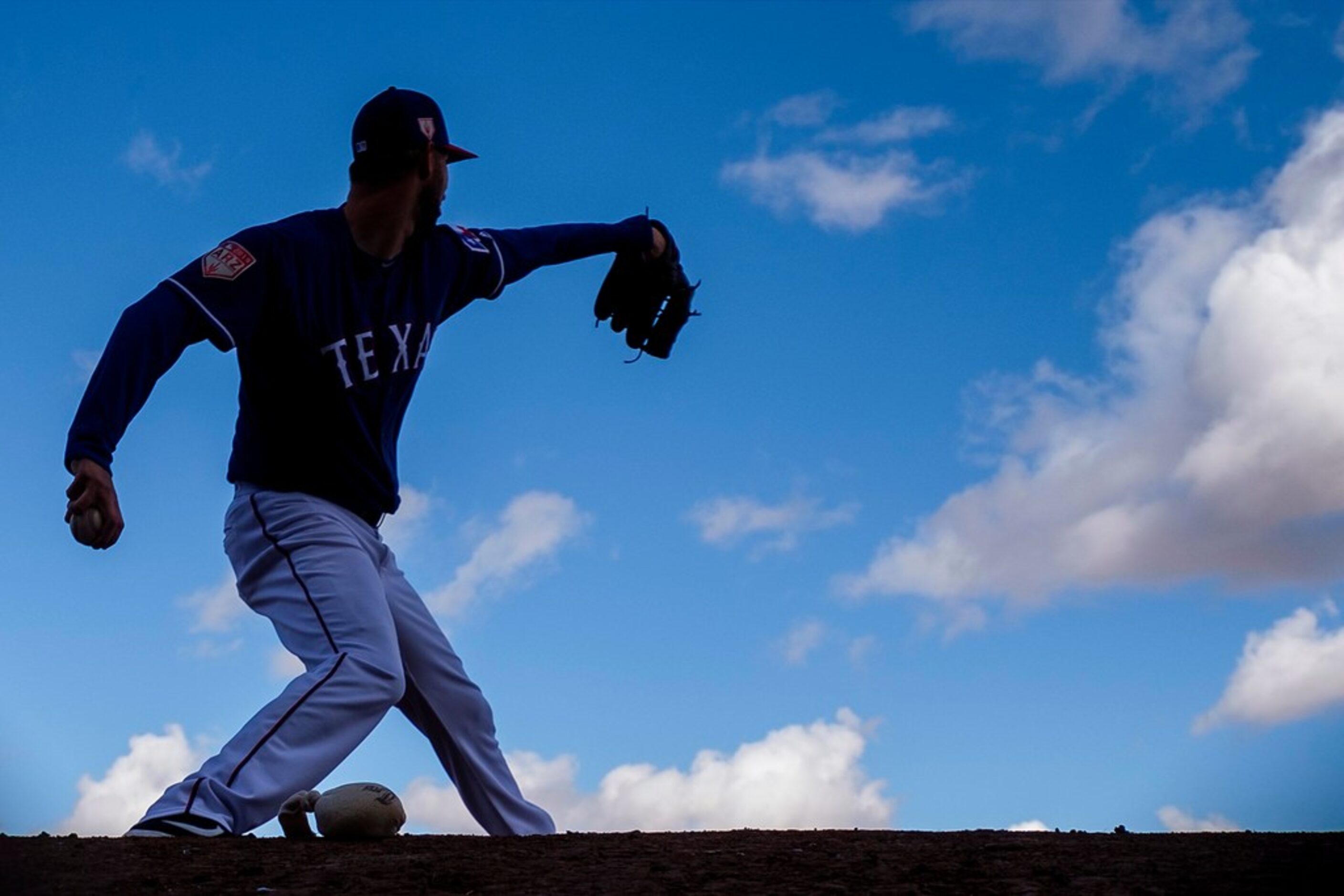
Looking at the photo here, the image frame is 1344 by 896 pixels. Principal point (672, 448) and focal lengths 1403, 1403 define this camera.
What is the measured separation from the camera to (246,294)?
207 inches

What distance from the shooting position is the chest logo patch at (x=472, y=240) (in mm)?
6266

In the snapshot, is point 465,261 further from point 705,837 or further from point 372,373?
point 705,837

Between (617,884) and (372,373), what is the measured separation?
2.49 meters

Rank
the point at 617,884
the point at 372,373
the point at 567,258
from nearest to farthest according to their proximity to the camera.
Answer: the point at 617,884 → the point at 372,373 → the point at 567,258

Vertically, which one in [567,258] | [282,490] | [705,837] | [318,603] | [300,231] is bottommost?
[705,837]

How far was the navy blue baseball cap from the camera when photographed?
5.68 m

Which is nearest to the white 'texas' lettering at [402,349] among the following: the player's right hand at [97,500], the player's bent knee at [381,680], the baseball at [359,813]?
the player's bent knee at [381,680]

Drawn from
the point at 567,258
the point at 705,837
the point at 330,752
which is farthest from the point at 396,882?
the point at 567,258

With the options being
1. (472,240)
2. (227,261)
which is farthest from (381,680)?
(472,240)

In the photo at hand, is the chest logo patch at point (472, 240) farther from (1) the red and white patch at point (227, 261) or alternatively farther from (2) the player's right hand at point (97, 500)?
(2) the player's right hand at point (97, 500)

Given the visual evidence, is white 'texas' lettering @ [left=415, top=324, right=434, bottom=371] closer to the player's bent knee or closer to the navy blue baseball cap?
the navy blue baseball cap

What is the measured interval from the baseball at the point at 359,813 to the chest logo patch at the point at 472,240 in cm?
236

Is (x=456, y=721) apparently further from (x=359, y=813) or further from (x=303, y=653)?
(x=303, y=653)

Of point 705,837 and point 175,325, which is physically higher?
point 175,325
